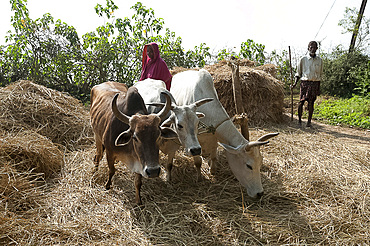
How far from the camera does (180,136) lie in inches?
139

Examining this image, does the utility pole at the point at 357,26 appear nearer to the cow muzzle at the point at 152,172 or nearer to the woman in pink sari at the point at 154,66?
the woman in pink sari at the point at 154,66

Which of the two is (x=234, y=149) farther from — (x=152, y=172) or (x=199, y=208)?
(x=152, y=172)

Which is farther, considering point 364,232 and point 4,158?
point 4,158

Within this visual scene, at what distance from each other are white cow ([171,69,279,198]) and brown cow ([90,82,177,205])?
37.4 inches

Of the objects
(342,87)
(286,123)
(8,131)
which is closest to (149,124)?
(8,131)

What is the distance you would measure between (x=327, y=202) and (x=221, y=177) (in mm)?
1549

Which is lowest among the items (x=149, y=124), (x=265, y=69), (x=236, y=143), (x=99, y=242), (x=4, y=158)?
(x=99, y=242)

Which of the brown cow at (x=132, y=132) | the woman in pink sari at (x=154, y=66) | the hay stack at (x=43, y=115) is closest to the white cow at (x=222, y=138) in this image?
the woman in pink sari at (x=154, y=66)

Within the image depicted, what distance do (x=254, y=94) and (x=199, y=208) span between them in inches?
197

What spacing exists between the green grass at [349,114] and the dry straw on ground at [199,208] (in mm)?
3659

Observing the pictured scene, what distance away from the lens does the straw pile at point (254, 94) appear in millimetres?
7539

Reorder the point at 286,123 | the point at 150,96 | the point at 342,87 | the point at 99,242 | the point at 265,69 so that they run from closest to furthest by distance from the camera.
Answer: the point at 99,242
the point at 150,96
the point at 286,123
the point at 265,69
the point at 342,87

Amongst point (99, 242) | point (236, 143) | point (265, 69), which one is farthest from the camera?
point (265, 69)

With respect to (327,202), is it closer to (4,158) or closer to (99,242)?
(99,242)
